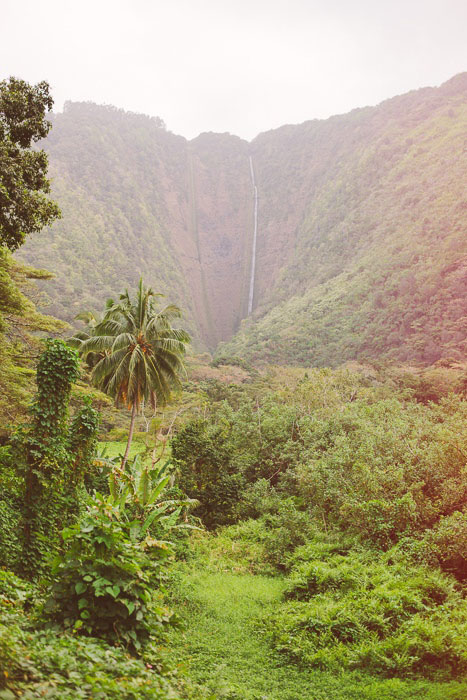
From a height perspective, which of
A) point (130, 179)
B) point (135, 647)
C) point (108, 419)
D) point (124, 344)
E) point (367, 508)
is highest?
point (130, 179)

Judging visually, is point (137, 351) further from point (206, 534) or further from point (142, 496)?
point (206, 534)

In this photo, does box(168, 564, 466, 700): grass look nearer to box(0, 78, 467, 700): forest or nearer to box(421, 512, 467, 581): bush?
box(0, 78, 467, 700): forest

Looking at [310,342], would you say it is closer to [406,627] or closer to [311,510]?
[311,510]

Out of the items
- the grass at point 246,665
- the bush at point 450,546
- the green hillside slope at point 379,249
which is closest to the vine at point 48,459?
the grass at point 246,665

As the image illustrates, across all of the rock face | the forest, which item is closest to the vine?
the forest

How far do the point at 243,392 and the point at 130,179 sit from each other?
82028 mm

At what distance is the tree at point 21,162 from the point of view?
32.6 feet

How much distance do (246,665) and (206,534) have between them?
25.6ft

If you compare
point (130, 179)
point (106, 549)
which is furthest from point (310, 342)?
point (130, 179)

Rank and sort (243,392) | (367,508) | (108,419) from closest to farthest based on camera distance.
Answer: (367,508) < (108,419) < (243,392)

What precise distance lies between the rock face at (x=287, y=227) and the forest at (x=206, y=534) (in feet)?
76.7

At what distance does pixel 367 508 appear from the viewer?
37.3 feet

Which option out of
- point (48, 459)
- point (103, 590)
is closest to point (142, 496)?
point (48, 459)

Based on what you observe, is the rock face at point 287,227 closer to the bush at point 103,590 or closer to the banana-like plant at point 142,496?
the banana-like plant at point 142,496
